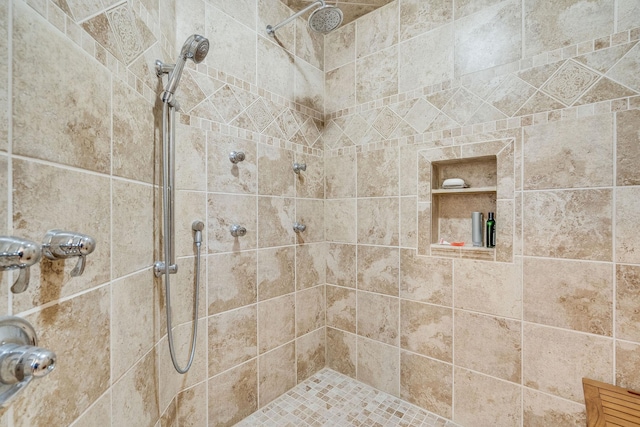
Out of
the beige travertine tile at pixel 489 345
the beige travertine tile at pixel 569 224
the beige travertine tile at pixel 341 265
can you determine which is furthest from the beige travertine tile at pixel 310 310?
the beige travertine tile at pixel 569 224

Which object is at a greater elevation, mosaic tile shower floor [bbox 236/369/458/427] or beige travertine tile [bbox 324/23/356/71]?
beige travertine tile [bbox 324/23/356/71]

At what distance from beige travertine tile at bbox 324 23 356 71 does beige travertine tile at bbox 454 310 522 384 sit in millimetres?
1754

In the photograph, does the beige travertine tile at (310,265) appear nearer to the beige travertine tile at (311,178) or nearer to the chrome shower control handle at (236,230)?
the beige travertine tile at (311,178)

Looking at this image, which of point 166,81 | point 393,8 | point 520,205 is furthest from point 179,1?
point 520,205

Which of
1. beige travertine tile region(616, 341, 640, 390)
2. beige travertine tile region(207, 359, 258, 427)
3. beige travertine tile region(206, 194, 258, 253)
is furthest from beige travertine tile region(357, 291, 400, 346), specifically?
beige travertine tile region(616, 341, 640, 390)

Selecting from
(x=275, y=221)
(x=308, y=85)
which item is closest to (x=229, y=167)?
(x=275, y=221)

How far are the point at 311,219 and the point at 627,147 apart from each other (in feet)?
5.08

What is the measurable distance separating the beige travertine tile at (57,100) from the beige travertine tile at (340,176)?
4.47 feet

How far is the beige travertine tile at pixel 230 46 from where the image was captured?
1.44 meters

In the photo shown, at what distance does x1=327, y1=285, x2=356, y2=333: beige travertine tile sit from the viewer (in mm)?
1936

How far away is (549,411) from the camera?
129 cm

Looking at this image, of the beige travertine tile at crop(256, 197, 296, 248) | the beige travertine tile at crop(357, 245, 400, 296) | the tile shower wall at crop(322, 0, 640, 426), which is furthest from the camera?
the beige travertine tile at crop(357, 245, 400, 296)

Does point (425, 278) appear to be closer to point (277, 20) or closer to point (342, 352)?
point (342, 352)

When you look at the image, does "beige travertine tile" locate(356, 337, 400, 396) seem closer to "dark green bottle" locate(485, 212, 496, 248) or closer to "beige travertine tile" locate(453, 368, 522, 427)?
"beige travertine tile" locate(453, 368, 522, 427)
